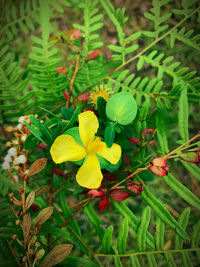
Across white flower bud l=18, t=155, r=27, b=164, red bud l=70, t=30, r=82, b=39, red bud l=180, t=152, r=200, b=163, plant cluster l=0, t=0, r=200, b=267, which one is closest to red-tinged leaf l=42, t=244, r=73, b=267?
plant cluster l=0, t=0, r=200, b=267

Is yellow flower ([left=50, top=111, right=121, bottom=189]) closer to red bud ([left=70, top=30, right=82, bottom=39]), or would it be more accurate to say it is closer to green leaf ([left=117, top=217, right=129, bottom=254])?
green leaf ([left=117, top=217, right=129, bottom=254])

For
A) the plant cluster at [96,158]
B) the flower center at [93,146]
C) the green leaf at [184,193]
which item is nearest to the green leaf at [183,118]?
the plant cluster at [96,158]

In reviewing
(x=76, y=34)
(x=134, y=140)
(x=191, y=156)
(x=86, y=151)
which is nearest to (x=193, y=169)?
(x=191, y=156)

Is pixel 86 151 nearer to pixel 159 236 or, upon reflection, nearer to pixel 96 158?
pixel 96 158

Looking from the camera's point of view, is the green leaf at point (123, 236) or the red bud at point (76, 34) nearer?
the green leaf at point (123, 236)

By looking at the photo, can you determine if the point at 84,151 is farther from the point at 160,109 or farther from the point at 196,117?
the point at 196,117

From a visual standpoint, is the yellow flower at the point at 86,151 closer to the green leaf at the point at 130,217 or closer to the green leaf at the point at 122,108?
the green leaf at the point at 122,108

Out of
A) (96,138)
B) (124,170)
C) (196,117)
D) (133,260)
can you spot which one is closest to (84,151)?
(96,138)
